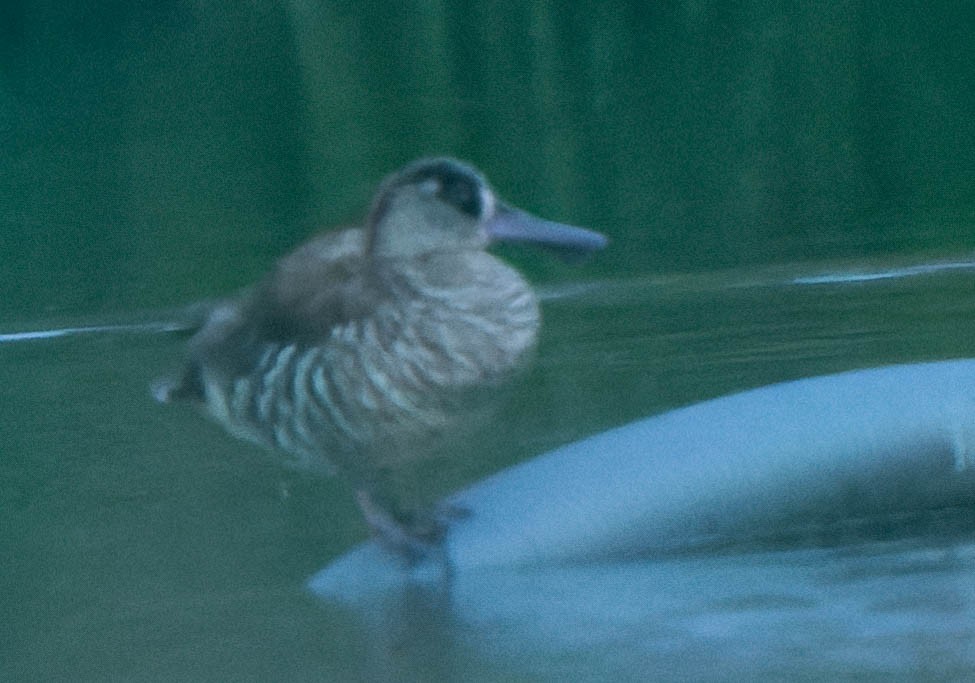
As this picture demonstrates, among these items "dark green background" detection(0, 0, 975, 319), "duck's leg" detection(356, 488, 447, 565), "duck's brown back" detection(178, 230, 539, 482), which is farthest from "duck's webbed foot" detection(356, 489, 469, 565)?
"dark green background" detection(0, 0, 975, 319)

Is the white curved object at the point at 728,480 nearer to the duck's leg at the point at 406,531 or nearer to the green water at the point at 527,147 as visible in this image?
the duck's leg at the point at 406,531

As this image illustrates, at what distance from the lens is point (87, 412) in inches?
234

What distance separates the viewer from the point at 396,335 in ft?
13.0

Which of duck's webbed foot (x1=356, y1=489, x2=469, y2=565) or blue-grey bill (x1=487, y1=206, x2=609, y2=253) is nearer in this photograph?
duck's webbed foot (x1=356, y1=489, x2=469, y2=565)

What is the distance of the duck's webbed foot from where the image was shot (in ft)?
12.9

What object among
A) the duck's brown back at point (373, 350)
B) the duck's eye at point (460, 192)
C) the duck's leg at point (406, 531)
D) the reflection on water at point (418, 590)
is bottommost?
the reflection on water at point (418, 590)

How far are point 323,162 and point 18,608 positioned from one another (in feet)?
17.9

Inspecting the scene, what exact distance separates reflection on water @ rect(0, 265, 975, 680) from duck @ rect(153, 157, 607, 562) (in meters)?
0.31

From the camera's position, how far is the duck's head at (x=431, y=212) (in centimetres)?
405

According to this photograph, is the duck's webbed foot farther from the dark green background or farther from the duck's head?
the dark green background

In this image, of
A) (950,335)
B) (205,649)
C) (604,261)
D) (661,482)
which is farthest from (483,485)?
(604,261)

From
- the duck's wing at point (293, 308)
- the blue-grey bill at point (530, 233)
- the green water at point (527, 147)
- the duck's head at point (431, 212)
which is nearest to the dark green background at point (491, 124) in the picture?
the green water at point (527, 147)

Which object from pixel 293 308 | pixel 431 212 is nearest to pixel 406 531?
pixel 293 308

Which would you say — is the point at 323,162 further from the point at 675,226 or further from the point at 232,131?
the point at 675,226
